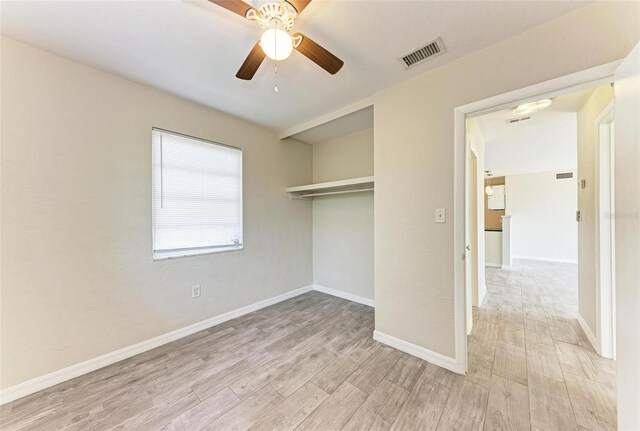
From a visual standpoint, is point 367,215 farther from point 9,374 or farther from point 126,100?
point 9,374

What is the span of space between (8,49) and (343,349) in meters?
3.44

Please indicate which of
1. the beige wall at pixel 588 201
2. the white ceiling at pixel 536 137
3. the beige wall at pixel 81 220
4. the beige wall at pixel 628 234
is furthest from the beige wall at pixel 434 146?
the beige wall at pixel 81 220

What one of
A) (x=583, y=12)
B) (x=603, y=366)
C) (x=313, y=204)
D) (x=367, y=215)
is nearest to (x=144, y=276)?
(x=313, y=204)

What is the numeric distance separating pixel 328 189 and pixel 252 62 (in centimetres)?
192

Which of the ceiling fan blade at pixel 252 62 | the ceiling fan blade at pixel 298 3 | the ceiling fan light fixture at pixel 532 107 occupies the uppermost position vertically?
the ceiling fan light fixture at pixel 532 107

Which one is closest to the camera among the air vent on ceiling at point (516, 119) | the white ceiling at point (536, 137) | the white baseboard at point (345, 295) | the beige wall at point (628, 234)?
the beige wall at point (628, 234)

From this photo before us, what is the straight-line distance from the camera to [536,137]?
3555 mm

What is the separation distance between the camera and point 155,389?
64.9 inches

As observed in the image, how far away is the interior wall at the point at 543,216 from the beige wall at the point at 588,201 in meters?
4.98

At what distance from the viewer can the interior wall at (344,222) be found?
322cm

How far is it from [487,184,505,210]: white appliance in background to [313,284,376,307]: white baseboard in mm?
6288

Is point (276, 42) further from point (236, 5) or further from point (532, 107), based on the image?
point (532, 107)

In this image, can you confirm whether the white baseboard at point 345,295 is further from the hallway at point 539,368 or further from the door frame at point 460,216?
the door frame at point 460,216

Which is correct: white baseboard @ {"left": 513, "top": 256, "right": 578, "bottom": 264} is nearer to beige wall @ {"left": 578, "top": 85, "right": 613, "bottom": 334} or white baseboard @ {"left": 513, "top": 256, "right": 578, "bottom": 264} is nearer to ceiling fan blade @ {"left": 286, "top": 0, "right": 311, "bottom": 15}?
beige wall @ {"left": 578, "top": 85, "right": 613, "bottom": 334}
